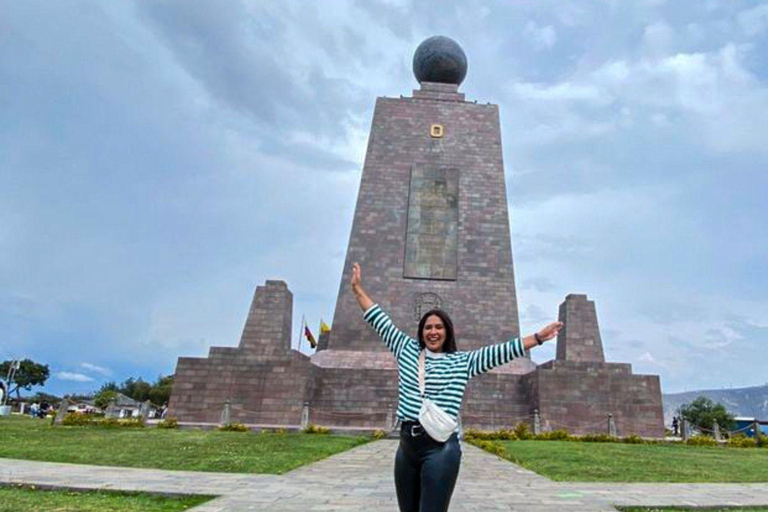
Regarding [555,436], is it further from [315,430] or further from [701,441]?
[315,430]

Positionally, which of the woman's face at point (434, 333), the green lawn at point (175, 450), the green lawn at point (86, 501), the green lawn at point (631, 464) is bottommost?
the green lawn at point (86, 501)

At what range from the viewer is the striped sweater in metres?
3.19

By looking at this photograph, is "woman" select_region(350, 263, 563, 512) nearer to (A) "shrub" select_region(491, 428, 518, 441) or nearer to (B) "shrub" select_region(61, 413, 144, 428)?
(A) "shrub" select_region(491, 428, 518, 441)

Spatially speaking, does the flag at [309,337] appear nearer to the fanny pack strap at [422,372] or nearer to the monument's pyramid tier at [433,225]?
the monument's pyramid tier at [433,225]

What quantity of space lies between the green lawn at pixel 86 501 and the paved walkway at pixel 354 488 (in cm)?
20

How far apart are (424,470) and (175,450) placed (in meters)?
8.61

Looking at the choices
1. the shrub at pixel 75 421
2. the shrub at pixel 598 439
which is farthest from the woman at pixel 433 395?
the shrub at pixel 75 421

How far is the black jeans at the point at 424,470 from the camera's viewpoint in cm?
301

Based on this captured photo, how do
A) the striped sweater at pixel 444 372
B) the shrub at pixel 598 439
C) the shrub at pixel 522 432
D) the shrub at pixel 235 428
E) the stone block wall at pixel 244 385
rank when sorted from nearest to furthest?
the striped sweater at pixel 444 372, the shrub at pixel 235 428, the shrub at pixel 598 439, the shrub at pixel 522 432, the stone block wall at pixel 244 385

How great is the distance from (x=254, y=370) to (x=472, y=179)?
12.5 metres

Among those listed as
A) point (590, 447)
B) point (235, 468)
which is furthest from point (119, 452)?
point (590, 447)

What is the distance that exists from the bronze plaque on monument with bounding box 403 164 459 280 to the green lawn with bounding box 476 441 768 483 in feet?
34.1

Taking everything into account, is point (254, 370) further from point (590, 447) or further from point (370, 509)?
point (370, 509)

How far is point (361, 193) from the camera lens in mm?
24344
